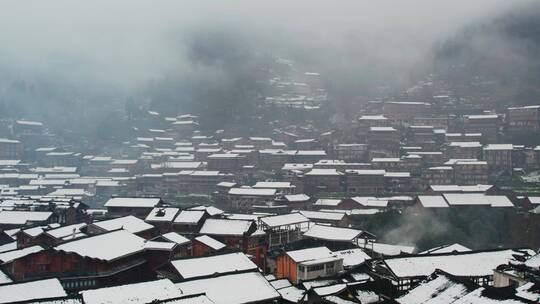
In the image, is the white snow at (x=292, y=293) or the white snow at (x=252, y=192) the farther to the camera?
the white snow at (x=252, y=192)

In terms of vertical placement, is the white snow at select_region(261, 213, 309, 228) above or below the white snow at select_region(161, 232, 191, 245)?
below

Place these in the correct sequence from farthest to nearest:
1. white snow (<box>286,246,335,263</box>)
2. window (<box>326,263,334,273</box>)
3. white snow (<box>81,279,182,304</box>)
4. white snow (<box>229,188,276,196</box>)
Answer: white snow (<box>229,188,276,196</box>) → window (<box>326,263,334,273</box>) → white snow (<box>286,246,335,263</box>) → white snow (<box>81,279,182,304</box>)

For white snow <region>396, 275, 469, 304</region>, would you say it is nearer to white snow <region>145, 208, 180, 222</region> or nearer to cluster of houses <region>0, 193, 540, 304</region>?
cluster of houses <region>0, 193, 540, 304</region>

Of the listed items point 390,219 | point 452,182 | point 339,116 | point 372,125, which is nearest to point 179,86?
point 339,116

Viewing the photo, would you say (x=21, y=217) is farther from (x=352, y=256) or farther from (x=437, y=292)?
(x=437, y=292)

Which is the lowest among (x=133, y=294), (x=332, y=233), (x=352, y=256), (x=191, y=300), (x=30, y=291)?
(x=352, y=256)

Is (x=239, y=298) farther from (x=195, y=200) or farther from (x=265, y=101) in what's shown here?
(x=265, y=101)

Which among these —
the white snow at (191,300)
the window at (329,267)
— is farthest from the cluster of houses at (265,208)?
the window at (329,267)

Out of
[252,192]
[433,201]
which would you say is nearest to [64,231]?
[252,192]

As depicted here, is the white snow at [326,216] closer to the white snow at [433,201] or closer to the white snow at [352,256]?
the white snow at [433,201]

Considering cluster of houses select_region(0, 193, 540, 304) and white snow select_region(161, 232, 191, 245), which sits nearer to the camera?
cluster of houses select_region(0, 193, 540, 304)

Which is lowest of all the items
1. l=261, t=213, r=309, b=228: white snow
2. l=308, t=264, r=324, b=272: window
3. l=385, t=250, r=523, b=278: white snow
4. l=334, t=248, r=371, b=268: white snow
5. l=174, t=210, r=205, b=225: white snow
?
l=334, t=248, r=371, b=268: white snow

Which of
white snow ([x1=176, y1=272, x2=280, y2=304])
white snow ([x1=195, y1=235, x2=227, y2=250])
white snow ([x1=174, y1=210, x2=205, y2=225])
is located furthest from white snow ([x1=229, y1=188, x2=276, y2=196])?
white snow ([x1=176, y1=272, x2=280, y2=304])

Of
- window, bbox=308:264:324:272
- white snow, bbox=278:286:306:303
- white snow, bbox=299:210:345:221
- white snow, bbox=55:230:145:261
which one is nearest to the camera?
white snow, bbox=278:286:306:303
